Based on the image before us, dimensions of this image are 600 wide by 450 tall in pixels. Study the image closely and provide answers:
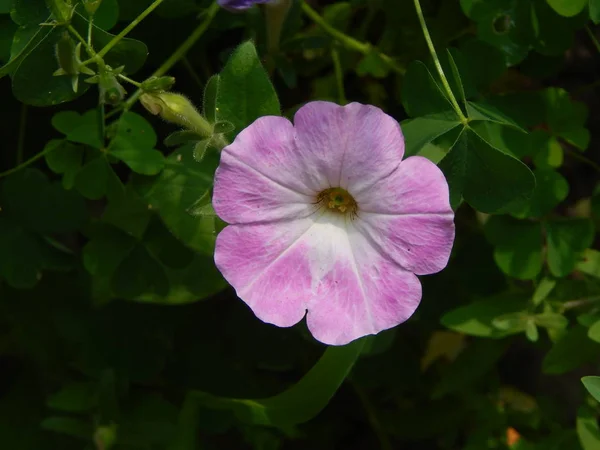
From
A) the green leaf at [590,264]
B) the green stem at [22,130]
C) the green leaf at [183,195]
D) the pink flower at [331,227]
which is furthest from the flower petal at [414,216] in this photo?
the green stem at [22,130]

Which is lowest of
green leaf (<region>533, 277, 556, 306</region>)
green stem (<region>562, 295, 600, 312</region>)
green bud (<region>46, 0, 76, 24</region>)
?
green stem (<region>562, 295, 600, 312</region>)

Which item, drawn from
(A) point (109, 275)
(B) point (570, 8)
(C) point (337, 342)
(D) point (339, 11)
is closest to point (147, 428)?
(A) point (109, 275)

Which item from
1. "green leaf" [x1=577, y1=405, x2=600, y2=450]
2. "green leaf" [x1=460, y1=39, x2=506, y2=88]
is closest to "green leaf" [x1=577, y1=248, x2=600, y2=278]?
"green leaf" [x1=577, y1=405, x2=600, y2=450]

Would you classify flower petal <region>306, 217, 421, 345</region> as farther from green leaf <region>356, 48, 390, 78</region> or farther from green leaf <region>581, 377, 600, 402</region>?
green leaf <region>356, 48, 390, 78</region>

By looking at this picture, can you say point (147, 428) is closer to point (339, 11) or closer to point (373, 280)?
point (373, 280)

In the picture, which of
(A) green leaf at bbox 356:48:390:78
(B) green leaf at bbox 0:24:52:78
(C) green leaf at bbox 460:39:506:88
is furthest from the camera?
(A) green leaf at bbox 356:48:390:78

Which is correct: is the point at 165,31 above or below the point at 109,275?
above

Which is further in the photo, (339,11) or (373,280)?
(339,11)

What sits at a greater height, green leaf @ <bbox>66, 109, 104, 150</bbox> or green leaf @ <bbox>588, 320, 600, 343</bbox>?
green leaf @ <bbox>66, 109, 104, 150</bbox>
